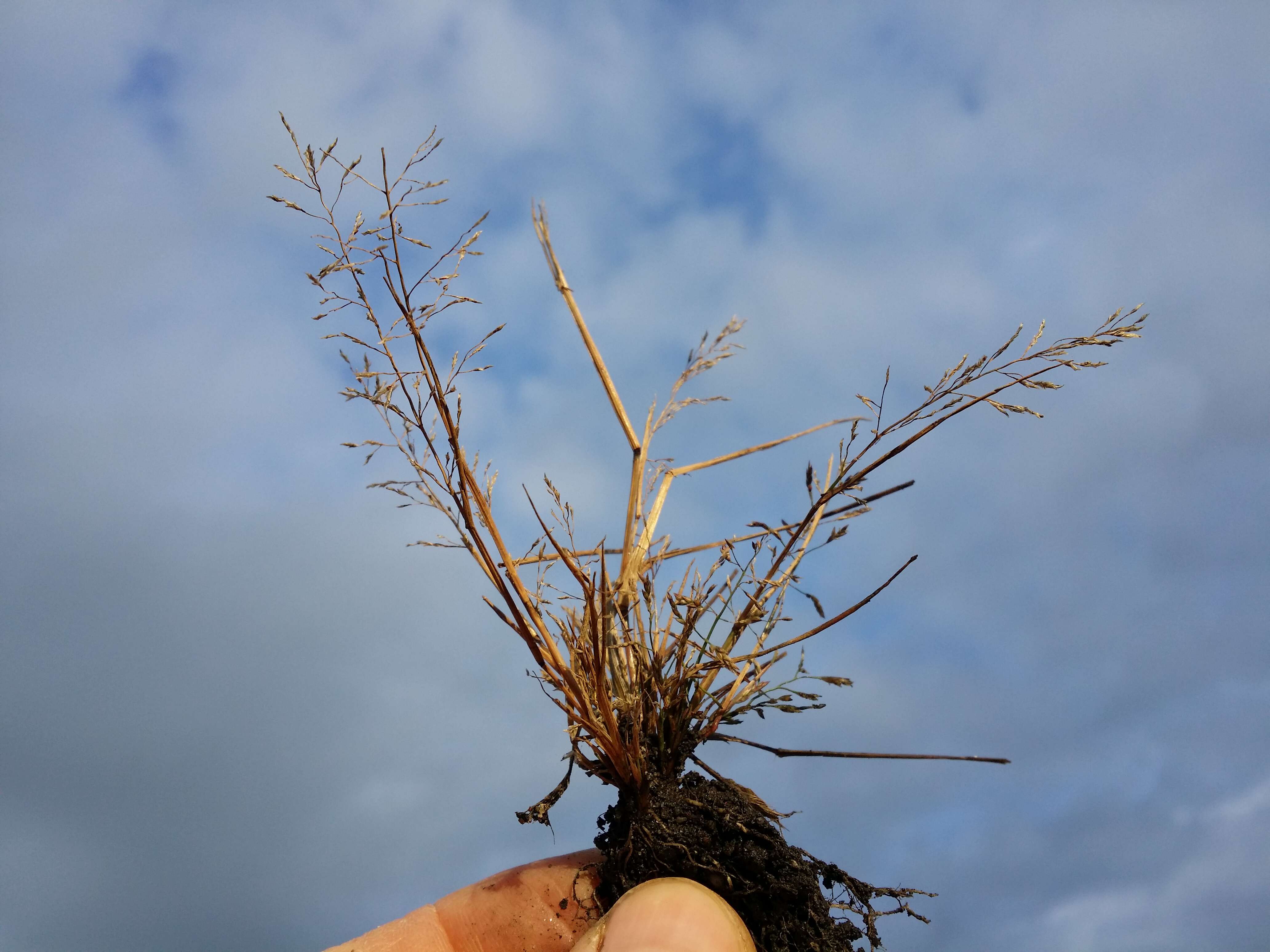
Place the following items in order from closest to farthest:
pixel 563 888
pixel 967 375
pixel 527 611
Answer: pixel 967 375 < pixel 527 611 < pixel 563 888

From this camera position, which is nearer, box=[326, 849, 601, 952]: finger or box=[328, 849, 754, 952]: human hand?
box=[328, 849, 754, 952]: human hand

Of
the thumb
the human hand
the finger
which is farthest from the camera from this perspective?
the finger

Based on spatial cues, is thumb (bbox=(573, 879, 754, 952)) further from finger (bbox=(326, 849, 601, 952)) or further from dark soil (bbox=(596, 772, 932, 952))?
finger (bbox=(326, 849, 601, 952))

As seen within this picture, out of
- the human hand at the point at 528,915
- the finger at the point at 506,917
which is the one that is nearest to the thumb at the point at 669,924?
the human hand at the point at 528,915

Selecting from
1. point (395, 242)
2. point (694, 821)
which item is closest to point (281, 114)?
point (395, 242)

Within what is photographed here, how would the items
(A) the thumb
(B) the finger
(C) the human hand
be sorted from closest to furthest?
(A) the thumb < (C) the human hand < (B) the finger

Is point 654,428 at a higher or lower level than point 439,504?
higher

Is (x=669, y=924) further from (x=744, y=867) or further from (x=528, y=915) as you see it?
(x=528, y=915)

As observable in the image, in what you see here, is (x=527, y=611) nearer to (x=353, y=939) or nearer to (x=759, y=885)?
(x=759, y=885)

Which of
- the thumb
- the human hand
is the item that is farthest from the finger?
the thumb
